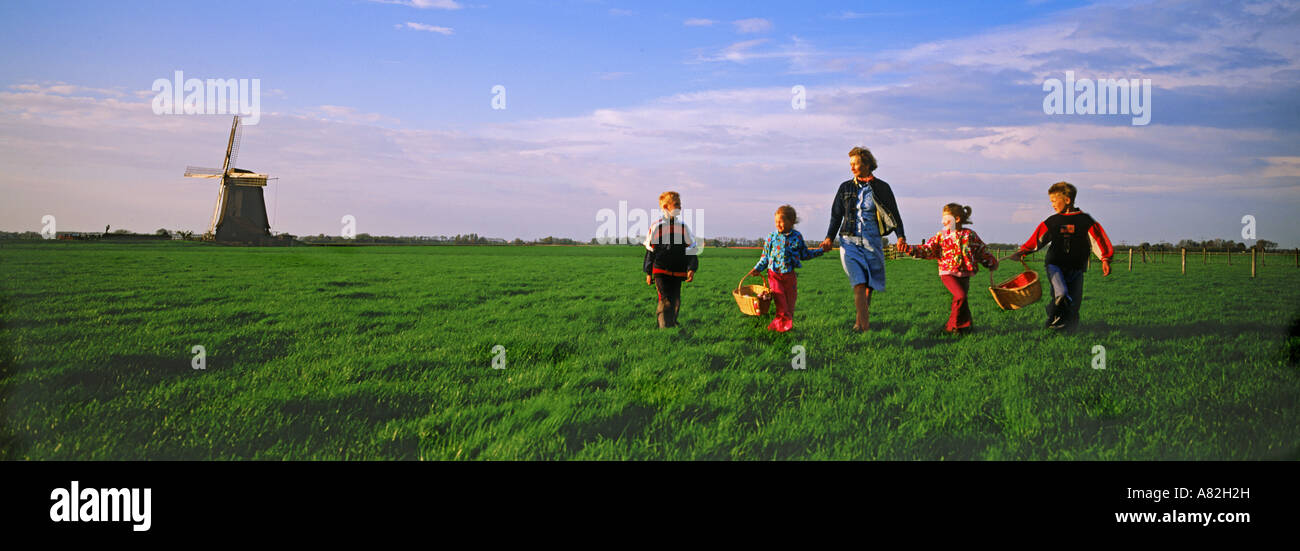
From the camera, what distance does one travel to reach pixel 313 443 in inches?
165

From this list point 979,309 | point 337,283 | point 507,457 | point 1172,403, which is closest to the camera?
point 507,457

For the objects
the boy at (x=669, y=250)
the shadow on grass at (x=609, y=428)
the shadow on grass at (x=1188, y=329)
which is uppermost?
the boy at (x=669, y=250)

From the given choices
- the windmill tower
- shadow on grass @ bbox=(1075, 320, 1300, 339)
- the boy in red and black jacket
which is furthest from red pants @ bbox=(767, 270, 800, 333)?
the windmill tower

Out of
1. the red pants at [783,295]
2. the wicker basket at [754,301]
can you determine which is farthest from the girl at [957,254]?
the wicker basket at [754,301]

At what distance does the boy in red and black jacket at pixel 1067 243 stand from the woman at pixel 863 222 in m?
1.70

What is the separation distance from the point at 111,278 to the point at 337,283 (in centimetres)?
687

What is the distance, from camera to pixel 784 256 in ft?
28.1

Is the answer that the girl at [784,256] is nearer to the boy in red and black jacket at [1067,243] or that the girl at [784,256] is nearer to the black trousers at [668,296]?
Result: the black trousers at [668,296]

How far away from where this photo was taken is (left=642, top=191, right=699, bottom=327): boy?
877cm

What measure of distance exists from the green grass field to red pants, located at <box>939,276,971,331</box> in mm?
274

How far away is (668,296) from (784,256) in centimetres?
173

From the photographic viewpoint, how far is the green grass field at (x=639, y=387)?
4.18m
